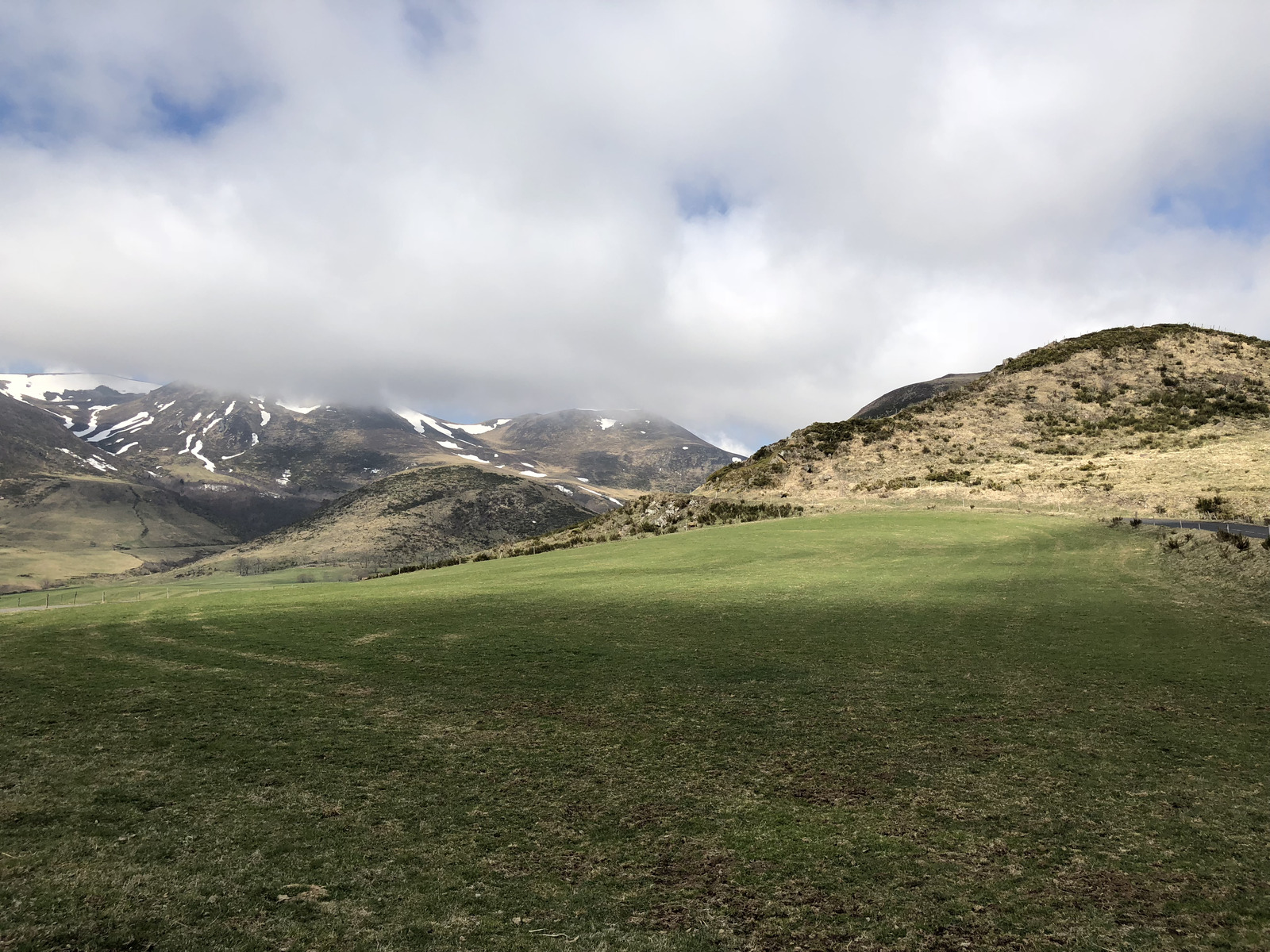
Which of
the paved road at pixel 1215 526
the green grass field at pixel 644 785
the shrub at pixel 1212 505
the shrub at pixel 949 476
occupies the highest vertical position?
the shrub at pixel 949 476

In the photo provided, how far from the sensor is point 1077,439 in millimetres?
59875

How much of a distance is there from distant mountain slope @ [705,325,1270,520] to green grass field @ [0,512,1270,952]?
30386mm

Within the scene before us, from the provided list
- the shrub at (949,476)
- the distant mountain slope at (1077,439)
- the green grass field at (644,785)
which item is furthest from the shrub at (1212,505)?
the green grass field at (644,785)

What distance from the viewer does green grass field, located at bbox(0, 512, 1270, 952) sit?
5.33 m

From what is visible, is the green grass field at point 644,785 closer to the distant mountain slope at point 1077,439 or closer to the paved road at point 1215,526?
the paved road at point 1215,526

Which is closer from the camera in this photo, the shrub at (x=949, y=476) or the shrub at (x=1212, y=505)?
the shrub at (x=1212, y=505)

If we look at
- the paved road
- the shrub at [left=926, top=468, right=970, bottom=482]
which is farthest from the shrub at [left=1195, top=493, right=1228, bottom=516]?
the shrub at [left=926, top=468, right=970, bottom=482]

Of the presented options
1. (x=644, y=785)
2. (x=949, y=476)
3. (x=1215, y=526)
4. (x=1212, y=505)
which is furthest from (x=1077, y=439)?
(x=644, y=785)

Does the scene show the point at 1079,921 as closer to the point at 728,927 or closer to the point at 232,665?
the point at 728,927

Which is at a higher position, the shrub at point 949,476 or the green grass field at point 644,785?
the shrub at point 949,476

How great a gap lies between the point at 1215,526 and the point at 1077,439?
3545 centimetres

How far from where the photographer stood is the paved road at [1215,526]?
25.4 meters

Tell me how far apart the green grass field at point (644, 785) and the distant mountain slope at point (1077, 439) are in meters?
30.4

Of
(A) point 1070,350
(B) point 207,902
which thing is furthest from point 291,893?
(A) point 1070,350
